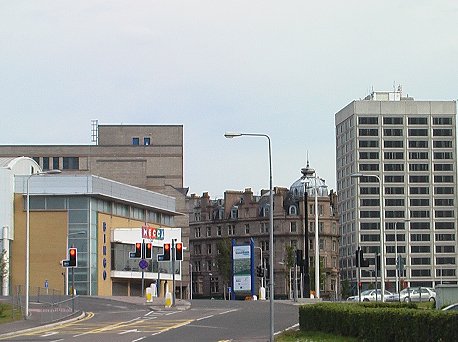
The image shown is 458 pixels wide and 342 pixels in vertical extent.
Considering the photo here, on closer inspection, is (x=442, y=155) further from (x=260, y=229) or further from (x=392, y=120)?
(x=260, y=229)

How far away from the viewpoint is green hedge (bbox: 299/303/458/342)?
24.2m

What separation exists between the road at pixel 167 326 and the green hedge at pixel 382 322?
212cm

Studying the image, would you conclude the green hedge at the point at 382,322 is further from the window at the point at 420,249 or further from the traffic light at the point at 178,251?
the window at the point at 420,249

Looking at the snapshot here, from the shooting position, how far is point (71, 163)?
142m

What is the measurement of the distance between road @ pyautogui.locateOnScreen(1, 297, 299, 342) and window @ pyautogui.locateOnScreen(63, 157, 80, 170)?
8298cm

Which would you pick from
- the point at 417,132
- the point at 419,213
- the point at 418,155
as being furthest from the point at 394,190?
the point at 417,132

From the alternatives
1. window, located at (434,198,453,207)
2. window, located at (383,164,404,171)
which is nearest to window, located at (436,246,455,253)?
window, located at (434,198,453,207)

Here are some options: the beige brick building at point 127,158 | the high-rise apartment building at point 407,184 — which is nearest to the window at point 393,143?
the high-rise apartment building at point 407,184

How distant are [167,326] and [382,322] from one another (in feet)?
56.4

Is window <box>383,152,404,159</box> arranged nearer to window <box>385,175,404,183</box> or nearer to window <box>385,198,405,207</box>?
window <box>385,175,404,183</box>

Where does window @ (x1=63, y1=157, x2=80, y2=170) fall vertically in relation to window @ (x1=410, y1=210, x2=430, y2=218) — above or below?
above

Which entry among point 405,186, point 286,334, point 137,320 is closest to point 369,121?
point 405,186

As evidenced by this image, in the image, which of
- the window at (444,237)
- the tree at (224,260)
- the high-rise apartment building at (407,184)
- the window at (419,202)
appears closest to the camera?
the tree at (224,260)

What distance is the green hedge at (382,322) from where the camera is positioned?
2423 centimetres
